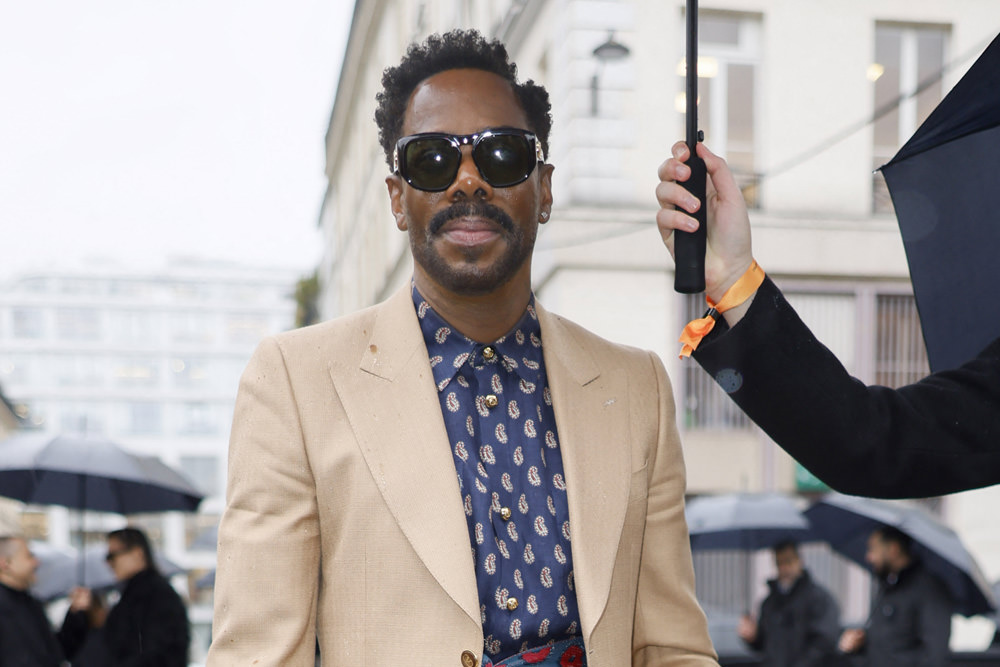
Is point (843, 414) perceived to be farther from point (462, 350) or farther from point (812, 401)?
point (462, 350)

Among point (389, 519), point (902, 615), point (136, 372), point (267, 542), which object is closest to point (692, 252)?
point (389, 519)

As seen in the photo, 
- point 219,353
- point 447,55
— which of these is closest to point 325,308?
point 447,55

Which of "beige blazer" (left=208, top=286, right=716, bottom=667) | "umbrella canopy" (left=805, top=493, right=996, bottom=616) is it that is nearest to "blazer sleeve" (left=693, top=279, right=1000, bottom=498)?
"beige blazer" (left=208, top=286, right=716, bottom=667)

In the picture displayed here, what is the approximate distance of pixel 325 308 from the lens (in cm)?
4397

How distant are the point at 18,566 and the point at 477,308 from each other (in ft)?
16.4

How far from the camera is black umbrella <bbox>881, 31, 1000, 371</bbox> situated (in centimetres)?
209

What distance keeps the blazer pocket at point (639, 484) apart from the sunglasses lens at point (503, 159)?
0.65 meters

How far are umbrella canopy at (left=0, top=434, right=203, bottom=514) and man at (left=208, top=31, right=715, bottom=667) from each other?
5.76 metres

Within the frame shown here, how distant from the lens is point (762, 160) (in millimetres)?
10250

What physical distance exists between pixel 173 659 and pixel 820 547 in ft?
23.5

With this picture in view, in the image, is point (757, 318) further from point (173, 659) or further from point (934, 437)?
point (173, 659)

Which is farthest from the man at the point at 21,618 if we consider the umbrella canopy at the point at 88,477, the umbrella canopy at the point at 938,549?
the umbrella canopy at the point at 938,549

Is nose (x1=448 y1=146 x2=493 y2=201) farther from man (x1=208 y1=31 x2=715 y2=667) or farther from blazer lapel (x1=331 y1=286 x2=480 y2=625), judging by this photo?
blazer lapel (x1=331 y1=286 x2=480 y2=625)

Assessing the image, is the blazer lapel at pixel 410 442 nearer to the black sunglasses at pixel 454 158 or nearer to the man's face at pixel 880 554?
the black sunglasses at pixel 454 158
